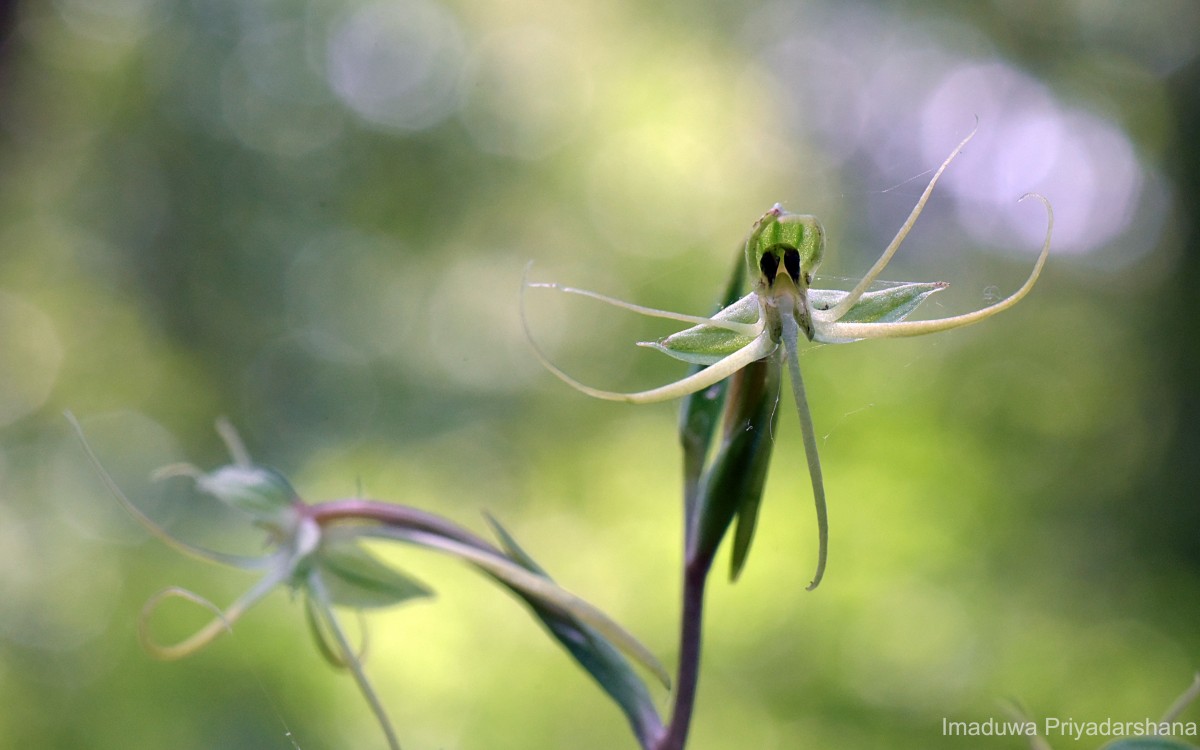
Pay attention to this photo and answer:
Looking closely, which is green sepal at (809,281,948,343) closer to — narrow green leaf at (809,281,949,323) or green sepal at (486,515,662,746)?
narrow green leaf at (809,281,949,323)

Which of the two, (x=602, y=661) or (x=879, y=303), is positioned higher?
(x=879, y=303)

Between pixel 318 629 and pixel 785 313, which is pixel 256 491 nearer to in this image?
pixel 318 629

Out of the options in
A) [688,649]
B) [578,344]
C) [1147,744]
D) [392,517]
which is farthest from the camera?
[578,344]

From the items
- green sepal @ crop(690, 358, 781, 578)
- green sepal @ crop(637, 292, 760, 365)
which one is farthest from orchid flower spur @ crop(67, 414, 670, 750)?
green sepal @ crop(637, 292, 760, 365)

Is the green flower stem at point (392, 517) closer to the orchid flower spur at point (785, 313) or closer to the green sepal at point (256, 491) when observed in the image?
the green sepal at point (256, 491)

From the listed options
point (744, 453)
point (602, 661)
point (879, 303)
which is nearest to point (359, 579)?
point (602, 661)
